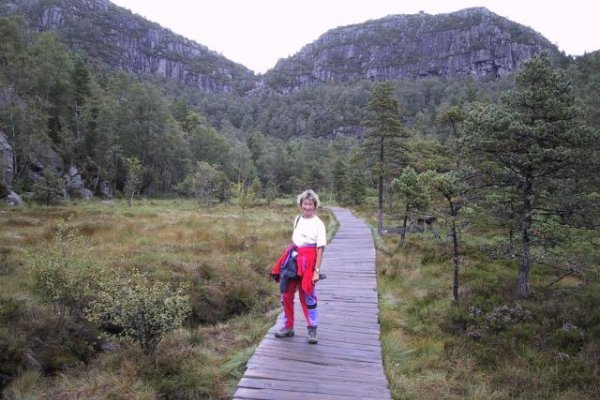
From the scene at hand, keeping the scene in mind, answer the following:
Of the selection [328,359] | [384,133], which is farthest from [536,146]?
[384,133]

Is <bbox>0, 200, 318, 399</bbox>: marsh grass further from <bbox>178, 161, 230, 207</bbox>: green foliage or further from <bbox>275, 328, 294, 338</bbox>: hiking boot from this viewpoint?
<bbox>178, 161, 230, 207</bbox>: green foliage

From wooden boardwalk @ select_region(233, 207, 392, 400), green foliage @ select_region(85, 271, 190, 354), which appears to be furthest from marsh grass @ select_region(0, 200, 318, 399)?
wooden boardwalk @ select_region(233, 207, 392, 400)

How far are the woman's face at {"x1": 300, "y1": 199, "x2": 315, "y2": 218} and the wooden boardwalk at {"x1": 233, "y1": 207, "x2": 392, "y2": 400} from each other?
1.91 meters

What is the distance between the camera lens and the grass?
19.5 ft

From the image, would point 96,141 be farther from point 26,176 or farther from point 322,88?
point 322,88

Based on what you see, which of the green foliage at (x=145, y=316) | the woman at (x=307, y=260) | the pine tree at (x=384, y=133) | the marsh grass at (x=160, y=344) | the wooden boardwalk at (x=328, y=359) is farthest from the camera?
the pine tree at (x=384, y=133)

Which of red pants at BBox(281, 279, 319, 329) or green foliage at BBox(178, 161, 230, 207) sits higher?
green foliage at BBox(178, 161, 230, 207)

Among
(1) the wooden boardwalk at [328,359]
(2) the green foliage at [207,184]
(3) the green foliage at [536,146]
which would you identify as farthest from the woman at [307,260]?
(2) the green foliage at [207,184]

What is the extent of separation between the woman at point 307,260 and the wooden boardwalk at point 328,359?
1.25 feet

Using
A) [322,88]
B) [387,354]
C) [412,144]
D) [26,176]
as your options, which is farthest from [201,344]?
[322,88]

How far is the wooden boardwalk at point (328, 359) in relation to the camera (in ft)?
14.4

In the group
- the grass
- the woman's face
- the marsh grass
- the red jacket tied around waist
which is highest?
the woman's face

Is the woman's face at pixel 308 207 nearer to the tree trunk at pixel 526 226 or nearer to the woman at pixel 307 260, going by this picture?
the woman at pixel 307 260

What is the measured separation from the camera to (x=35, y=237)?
1318 centimetres
